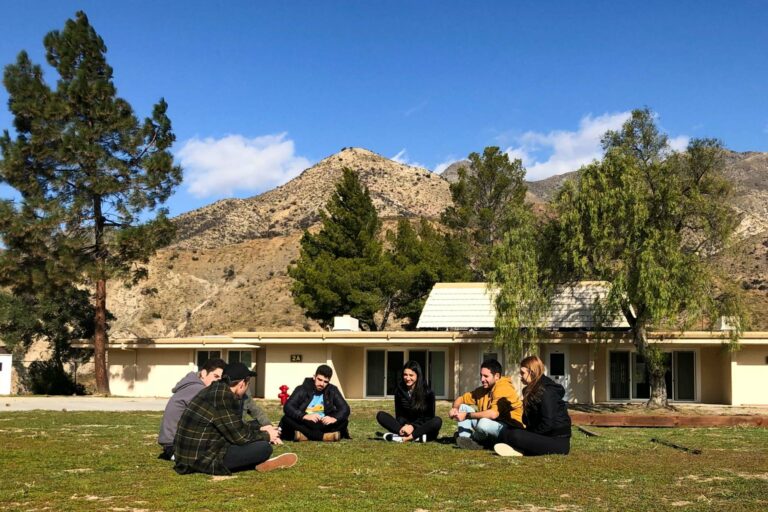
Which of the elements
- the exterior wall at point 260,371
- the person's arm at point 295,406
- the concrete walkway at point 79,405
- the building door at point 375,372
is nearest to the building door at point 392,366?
the building door at point 375,372

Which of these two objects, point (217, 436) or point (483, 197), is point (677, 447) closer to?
point (217, 436)

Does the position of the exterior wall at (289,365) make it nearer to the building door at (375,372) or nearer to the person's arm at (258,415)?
the building door at (375,372)

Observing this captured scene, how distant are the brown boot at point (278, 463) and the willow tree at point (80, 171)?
2658 cm

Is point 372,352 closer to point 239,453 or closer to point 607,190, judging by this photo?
point 607,190

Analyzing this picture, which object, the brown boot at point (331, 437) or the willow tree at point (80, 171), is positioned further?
the willow tree at point (80, 171)

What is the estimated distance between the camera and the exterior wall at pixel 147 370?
3300cm

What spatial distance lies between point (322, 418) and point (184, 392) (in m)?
2.87

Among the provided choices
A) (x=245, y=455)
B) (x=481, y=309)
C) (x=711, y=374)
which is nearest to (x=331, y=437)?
(x=245, y=455)

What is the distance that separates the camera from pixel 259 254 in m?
80.3

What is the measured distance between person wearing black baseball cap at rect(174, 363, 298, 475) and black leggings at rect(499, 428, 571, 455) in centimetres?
299

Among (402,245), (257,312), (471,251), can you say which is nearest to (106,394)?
(402,245)

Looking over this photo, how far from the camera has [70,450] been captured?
1066 centimetres

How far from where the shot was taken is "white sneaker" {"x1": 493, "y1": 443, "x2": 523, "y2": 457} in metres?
9.55

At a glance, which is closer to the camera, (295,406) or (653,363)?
(295,406)
